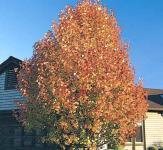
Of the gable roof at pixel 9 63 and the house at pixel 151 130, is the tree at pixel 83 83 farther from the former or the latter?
the house at pixel 151 130

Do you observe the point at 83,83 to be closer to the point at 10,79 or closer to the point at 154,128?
the point at 10,79

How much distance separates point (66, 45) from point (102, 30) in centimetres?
222

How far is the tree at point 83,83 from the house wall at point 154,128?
39.4 feet

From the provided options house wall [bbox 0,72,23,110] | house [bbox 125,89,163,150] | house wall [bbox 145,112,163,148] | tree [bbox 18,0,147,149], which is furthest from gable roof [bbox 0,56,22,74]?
house wall [bbox 145,112,163,148]

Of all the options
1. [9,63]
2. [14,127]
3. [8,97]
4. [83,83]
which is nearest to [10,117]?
[14,127]

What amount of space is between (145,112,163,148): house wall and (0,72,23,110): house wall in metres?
11.2

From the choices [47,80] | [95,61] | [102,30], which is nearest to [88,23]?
[102,30]

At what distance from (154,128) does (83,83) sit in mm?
16743

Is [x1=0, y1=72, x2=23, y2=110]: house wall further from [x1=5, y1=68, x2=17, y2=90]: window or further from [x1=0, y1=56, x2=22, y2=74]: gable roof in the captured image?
[x1=0, y1=56, x2=22, y2=74]: gable roof

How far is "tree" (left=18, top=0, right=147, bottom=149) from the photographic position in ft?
66.5

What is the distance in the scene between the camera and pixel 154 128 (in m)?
35.2

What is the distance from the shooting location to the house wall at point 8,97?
30953 millimetres

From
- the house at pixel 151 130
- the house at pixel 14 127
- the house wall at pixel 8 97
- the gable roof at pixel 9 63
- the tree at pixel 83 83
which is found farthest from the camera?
the house at pixel 151 130

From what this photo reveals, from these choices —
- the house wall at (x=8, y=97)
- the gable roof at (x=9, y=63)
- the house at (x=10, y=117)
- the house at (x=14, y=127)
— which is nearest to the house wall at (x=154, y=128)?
the house at (x=14, y=127)
